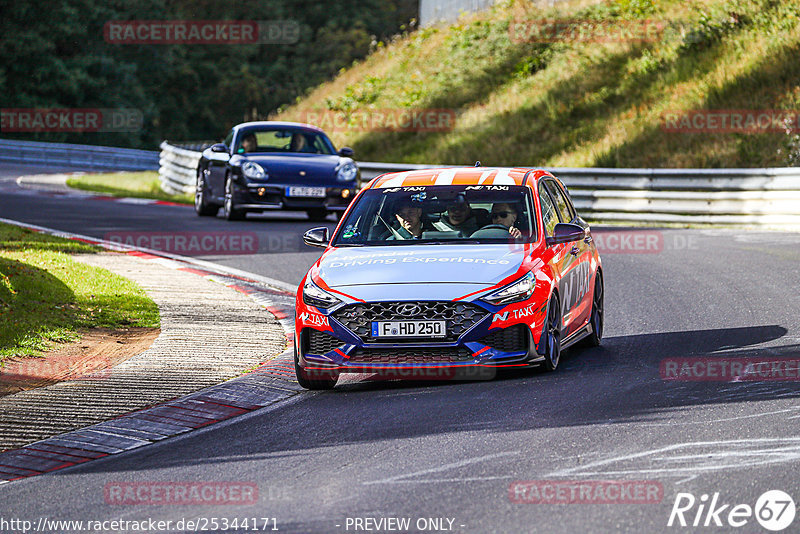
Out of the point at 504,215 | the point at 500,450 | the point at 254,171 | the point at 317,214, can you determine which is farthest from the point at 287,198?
the point at 500,450

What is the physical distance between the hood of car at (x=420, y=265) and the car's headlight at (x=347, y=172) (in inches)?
491

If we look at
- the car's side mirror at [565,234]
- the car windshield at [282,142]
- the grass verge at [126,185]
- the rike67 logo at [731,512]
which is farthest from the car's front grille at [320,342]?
the grass verge at [126,185]

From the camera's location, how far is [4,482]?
6.77m

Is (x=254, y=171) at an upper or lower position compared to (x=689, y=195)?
upper

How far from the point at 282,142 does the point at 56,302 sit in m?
11.2

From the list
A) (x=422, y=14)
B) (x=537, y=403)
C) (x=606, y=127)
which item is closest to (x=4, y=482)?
(x=537, y=403)

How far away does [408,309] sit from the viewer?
342 inches

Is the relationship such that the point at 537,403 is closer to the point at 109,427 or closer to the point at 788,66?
the point at 109,427

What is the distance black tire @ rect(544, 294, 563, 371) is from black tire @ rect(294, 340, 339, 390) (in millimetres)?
1481

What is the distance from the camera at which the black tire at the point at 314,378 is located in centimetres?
904

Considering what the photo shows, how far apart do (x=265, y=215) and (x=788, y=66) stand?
44.0 ft

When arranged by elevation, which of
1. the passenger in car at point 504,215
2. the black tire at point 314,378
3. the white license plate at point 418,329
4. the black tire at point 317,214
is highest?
the passenger in car at point 504,215

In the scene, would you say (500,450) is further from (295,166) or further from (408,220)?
(295,166)

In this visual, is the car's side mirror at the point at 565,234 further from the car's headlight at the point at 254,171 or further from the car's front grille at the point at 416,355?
the car's headlight at the point at 254,171
